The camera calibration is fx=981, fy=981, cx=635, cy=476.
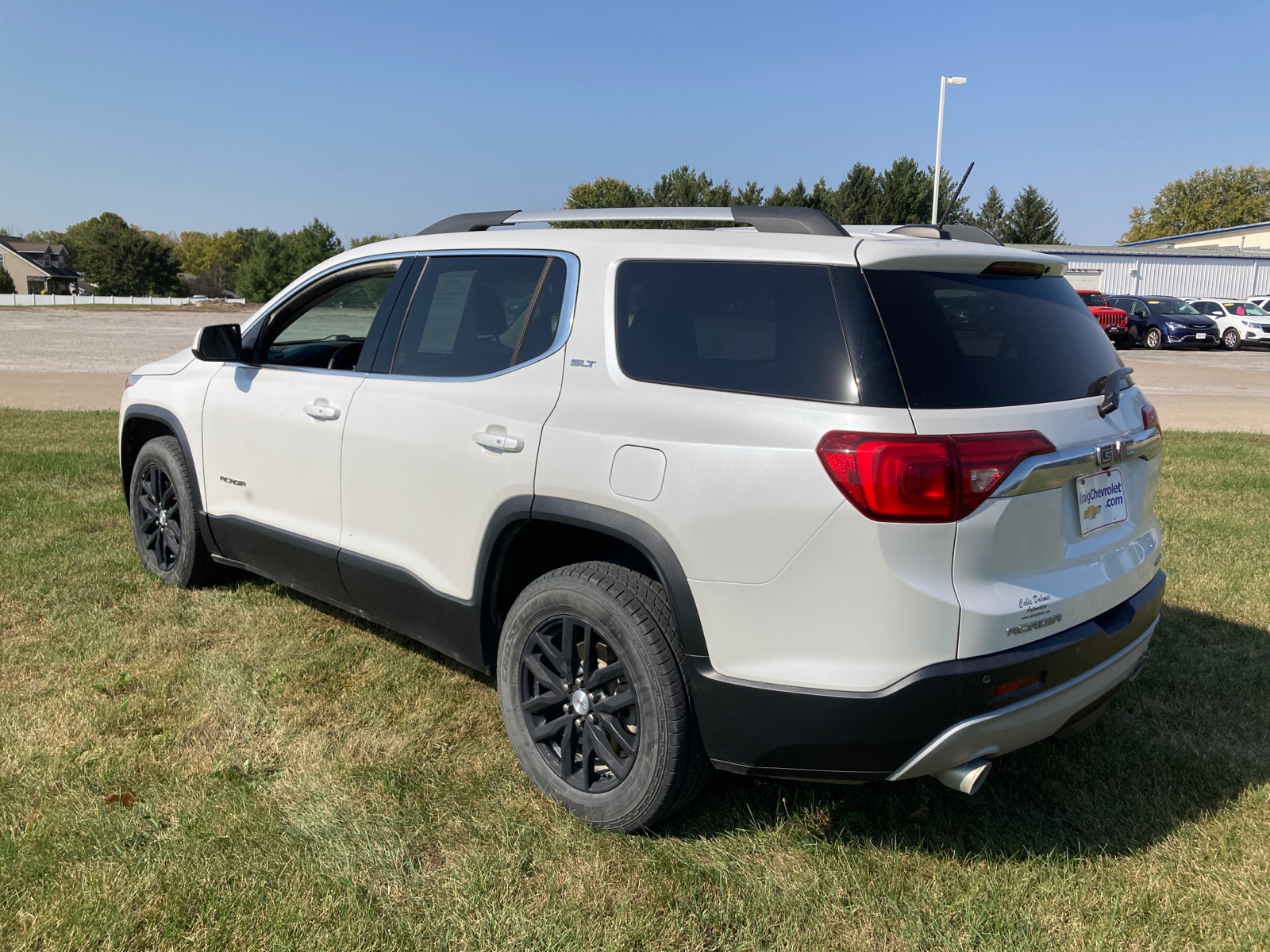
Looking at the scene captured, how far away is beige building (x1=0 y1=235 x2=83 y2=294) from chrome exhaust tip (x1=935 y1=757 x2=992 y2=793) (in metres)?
131

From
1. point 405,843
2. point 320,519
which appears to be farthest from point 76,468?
point 405,843

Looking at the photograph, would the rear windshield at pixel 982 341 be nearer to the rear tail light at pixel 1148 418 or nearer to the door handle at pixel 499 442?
the rear tail light at pixel 1148 418

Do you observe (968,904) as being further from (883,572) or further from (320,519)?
(320,519)

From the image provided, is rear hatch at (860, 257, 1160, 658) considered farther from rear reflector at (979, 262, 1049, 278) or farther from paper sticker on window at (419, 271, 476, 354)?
paper sticker on window at (419, 271, 476, 354)

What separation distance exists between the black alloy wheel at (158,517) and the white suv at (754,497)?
1.80 meters

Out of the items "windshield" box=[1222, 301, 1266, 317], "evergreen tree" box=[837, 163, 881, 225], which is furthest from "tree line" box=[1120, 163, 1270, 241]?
"windshield" box=[1222, 301, 1266, 317]

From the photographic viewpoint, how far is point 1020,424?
2582 mm

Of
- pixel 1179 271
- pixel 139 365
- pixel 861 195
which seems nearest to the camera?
pixel 139 365

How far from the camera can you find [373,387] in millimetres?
3785

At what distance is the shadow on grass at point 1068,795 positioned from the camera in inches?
121

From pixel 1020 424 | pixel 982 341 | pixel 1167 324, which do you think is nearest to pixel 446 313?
pixel 982 341

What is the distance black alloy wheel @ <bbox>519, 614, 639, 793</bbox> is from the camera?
2.99 m

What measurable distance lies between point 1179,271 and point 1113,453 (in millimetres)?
54728

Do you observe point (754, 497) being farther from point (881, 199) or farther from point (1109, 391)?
point (881, 199)
